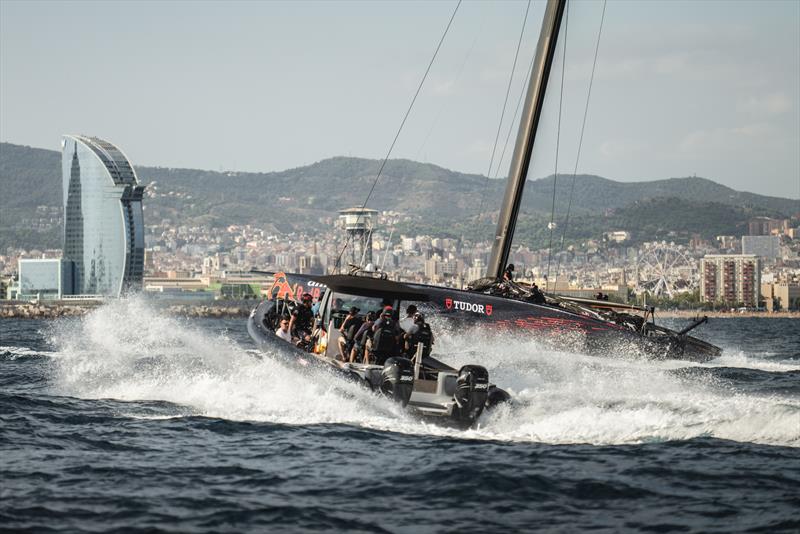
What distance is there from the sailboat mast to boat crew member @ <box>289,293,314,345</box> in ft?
35.4

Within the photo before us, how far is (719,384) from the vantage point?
24141 millimetres

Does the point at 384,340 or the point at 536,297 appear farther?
the point at 536,297

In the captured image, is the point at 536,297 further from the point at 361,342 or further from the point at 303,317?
the point at 361,342

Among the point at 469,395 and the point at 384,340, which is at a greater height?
the point at 384,340

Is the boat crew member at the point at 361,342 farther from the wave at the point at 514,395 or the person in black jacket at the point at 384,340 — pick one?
the wave at the point at 514,395

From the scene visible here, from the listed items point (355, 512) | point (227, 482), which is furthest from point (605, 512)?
point (227, 482)

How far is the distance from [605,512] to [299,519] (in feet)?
10.5

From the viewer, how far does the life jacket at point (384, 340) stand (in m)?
18.8

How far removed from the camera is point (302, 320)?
22484 millimetres

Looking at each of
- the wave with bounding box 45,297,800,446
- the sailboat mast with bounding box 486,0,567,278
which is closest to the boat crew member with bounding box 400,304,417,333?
the wave with bounding box 45,297,800,446

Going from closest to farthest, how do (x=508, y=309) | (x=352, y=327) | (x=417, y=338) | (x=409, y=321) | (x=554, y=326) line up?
(x=417, y=338) < (x=409, y=321) < (x=352, y=327) < (x=554, y=326) < (x=508, y=309)

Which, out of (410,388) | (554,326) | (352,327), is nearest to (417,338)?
(352,327)

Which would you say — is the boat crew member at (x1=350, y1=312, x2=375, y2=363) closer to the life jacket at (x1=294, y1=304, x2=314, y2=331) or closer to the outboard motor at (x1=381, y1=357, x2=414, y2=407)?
the outboard motor at (x1=381, y1=357, x2=414, y2=407)

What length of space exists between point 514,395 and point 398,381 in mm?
2608
